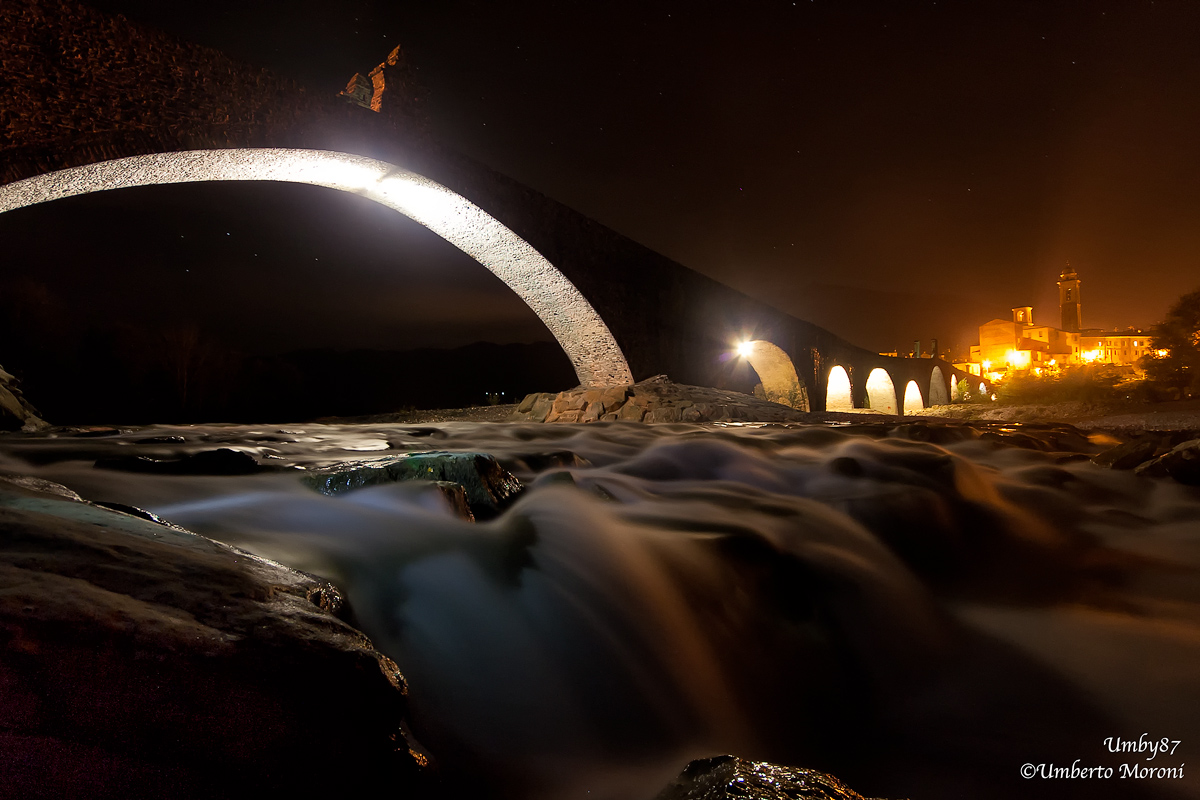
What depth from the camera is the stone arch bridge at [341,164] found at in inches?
221

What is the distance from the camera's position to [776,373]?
18.9m

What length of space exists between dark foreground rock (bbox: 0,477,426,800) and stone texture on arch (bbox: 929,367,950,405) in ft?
134

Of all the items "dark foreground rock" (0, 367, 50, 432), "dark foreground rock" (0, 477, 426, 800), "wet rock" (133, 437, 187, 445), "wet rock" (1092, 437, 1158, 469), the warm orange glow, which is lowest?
"wet rock" (1092, 437, 1158, 469)

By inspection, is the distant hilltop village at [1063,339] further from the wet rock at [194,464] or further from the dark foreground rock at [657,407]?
the wet rock at [194,464]

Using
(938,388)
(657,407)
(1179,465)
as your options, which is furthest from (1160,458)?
(938,388)

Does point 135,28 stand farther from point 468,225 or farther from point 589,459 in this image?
point 589,459

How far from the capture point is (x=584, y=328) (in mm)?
12148

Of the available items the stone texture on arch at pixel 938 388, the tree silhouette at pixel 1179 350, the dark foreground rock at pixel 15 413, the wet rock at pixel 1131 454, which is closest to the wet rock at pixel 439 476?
the wet rock at pixel 1131 454

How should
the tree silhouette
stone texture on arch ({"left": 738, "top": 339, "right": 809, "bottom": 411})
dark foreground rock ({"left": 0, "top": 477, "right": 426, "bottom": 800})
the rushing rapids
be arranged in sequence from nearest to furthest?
1. dark foreground rock ({"left": 0, "top": 477, "right": 426, "bottom": 800})
2. the rushing rapids
3. the tree silhouette
4. stone texture on arch ({"left": 738, "top": 339, "right": 809, "bottom": 411})

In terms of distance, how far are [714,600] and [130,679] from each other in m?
1.67

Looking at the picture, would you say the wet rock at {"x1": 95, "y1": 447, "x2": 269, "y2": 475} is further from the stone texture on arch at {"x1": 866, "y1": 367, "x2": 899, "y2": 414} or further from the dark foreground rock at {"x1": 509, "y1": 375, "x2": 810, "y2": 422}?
the stone texture on arch at {"x1": 866, "y1": 367, "x2": 899, "y2": 414}

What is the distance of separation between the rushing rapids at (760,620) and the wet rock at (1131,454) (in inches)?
25.6

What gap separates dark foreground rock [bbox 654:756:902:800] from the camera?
102 cm

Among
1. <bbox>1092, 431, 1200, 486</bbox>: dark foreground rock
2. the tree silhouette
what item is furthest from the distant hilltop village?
<bbox>1092, 431, 1200, 486</bbox>: dark foreground rock
